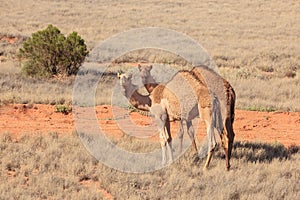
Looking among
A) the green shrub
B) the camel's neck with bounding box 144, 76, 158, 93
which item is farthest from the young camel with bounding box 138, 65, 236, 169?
the green shrub

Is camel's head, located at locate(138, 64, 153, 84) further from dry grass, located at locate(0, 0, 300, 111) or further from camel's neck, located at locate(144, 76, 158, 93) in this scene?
dry grass, located at locate(0, 0, 300, 111)

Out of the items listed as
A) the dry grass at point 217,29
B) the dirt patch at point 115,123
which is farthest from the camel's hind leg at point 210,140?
the dry grass at point 217,29

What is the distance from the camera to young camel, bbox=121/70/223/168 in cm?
884

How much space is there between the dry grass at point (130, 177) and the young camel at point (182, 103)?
0.69 metres

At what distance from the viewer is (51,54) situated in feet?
65.1

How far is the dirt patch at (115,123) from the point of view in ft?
38.6

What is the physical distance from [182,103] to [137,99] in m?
0.82

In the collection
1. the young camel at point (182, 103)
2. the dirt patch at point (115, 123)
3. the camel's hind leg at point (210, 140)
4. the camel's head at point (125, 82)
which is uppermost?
the camel's head at point (125, 82)

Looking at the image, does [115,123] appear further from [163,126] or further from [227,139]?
[227,139]

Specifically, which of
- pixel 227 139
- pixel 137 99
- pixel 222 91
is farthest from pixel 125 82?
pixel 227 139

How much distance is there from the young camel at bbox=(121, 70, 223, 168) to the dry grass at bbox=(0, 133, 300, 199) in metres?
0.69

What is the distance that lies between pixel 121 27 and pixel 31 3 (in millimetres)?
15659

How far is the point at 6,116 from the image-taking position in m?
12.7

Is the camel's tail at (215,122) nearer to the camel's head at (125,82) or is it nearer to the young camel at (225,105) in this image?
the young camel at (225,105)
